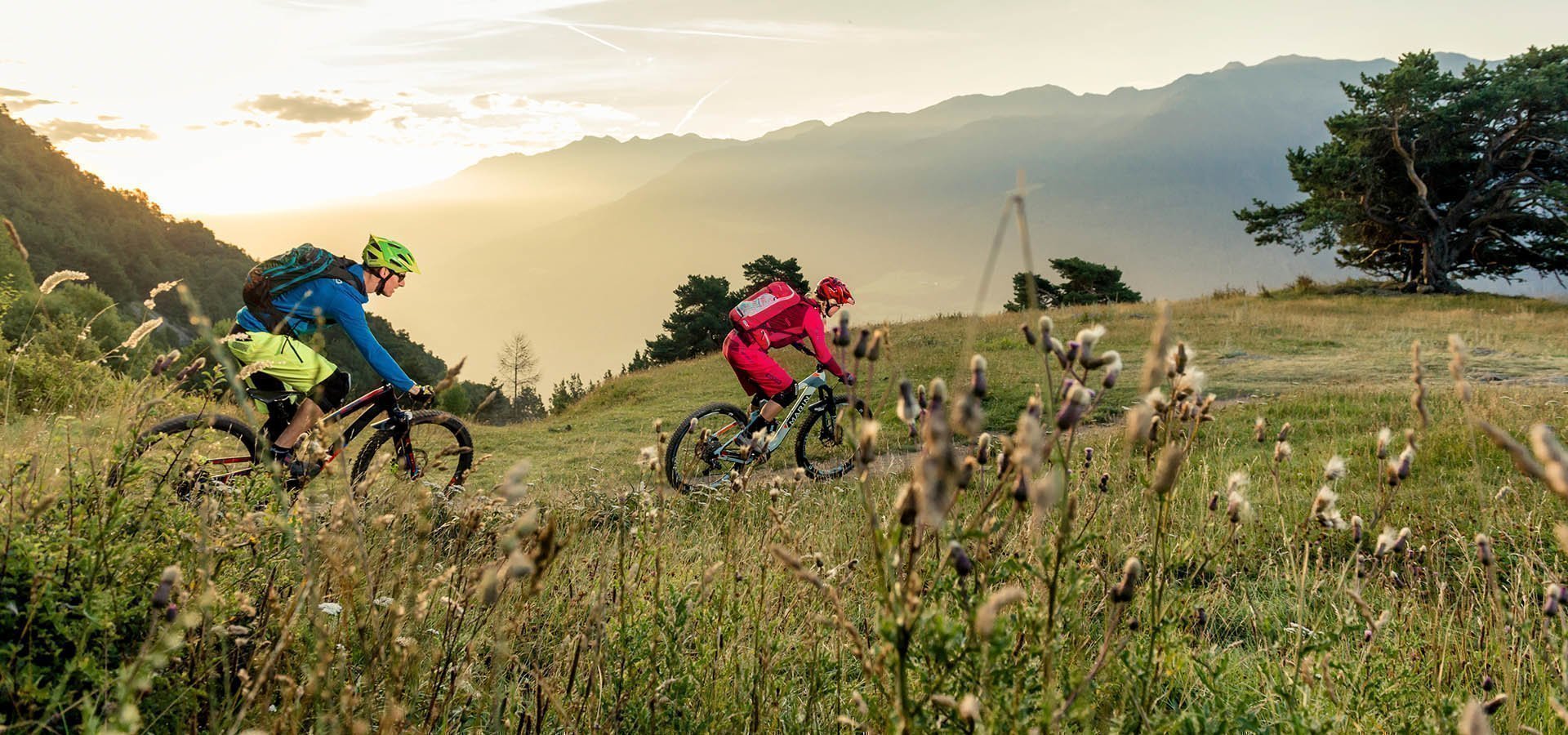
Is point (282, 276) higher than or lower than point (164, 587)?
higher

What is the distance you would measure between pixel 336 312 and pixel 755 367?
4.10 metres

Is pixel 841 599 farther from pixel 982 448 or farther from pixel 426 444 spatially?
pixel 426 444

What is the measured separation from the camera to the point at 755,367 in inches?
342

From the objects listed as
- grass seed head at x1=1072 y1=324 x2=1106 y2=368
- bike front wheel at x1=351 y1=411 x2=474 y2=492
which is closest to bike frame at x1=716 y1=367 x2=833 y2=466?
bike front wheel at x1=351 y1=411 x2=474 y2=492

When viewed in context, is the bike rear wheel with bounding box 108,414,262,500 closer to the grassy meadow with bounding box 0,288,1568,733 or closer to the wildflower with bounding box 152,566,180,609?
the grassy meadow with bounding box 0,288,1568,733

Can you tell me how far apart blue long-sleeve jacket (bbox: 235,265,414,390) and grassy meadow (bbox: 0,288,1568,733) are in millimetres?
1197

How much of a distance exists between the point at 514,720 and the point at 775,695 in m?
0.91

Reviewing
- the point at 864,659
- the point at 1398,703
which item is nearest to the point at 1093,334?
the point at 864,659

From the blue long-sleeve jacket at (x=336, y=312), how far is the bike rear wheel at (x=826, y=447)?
4.18 m

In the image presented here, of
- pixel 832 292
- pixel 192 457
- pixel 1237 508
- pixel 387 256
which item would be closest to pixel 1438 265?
pixel 832 292

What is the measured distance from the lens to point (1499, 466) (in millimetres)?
6641

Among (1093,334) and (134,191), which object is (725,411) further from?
(134,191)

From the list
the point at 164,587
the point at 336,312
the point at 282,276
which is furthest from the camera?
the point at 336,312

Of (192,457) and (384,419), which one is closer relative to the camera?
(192,457)
